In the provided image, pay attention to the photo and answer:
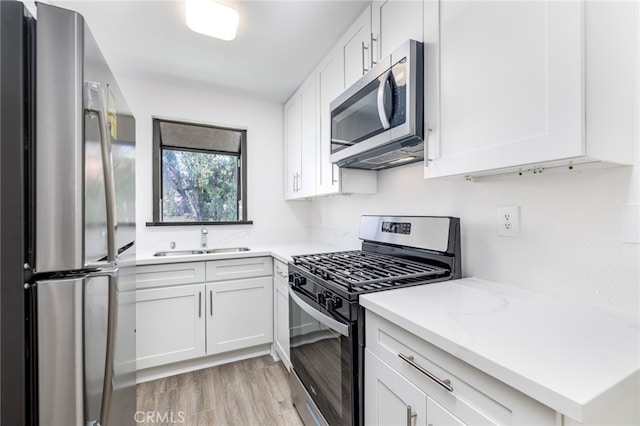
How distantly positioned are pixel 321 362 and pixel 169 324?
4.44 ft

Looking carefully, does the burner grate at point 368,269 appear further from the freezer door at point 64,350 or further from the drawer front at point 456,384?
the freezer door at point 64,350

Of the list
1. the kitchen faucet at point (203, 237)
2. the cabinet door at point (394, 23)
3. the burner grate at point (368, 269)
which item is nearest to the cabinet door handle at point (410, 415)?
the burner grate at point (368, 269)

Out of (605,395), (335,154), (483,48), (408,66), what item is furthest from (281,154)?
(605,395)

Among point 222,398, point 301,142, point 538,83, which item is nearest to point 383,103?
point 538,83

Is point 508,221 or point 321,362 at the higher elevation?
point 508,221

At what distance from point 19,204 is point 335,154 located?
1404 millimetres

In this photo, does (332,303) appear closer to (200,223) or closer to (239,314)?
(239,314)

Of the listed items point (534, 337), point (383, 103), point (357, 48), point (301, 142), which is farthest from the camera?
point (301, 142)

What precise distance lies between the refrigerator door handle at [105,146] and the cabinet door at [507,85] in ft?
3.85

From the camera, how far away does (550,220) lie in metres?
1.05

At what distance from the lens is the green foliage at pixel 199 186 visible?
269 centimetres

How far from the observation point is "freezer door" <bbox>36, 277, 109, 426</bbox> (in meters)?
0.76

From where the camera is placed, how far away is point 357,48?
1.71 m

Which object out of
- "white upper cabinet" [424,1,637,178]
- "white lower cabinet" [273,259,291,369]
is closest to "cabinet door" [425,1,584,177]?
"white upper cabinet" [424,1,637,178]
